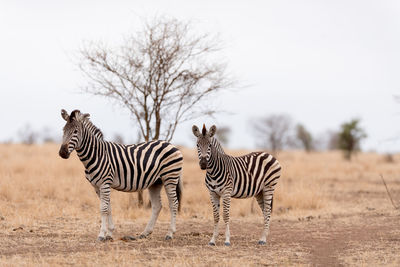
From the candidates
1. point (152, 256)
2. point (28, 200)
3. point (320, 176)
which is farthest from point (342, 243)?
point (320, 176)

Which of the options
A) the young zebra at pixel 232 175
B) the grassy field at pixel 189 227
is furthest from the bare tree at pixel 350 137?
the young zebra at pixel 232 175

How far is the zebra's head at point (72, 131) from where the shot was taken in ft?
28.2

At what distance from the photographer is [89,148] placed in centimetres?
909

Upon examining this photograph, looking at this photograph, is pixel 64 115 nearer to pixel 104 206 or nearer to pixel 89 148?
pixel 89 148

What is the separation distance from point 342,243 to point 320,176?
44.9 feet

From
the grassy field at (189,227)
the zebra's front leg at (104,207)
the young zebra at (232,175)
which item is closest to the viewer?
the grassy field at (189,227)

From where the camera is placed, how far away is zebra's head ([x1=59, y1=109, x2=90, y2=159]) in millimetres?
8602

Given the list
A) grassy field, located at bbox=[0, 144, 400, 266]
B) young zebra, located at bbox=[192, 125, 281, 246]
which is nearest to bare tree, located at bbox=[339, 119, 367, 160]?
grassy field, located at bbox=[0, 144, 400, 266]

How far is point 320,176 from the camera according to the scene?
907 inches

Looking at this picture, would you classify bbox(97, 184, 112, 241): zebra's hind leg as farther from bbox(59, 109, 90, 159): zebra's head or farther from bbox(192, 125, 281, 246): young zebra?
bbox(192, 125, 281, 246): young zebra

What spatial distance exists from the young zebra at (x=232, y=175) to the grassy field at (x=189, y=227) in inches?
28.2

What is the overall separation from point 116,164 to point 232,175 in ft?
6.77

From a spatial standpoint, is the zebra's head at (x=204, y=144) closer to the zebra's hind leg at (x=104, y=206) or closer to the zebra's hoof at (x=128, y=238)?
the zebra's hind leg at (x=104, y=206)

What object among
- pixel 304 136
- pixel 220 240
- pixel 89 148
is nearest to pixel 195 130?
pixel 89 148
